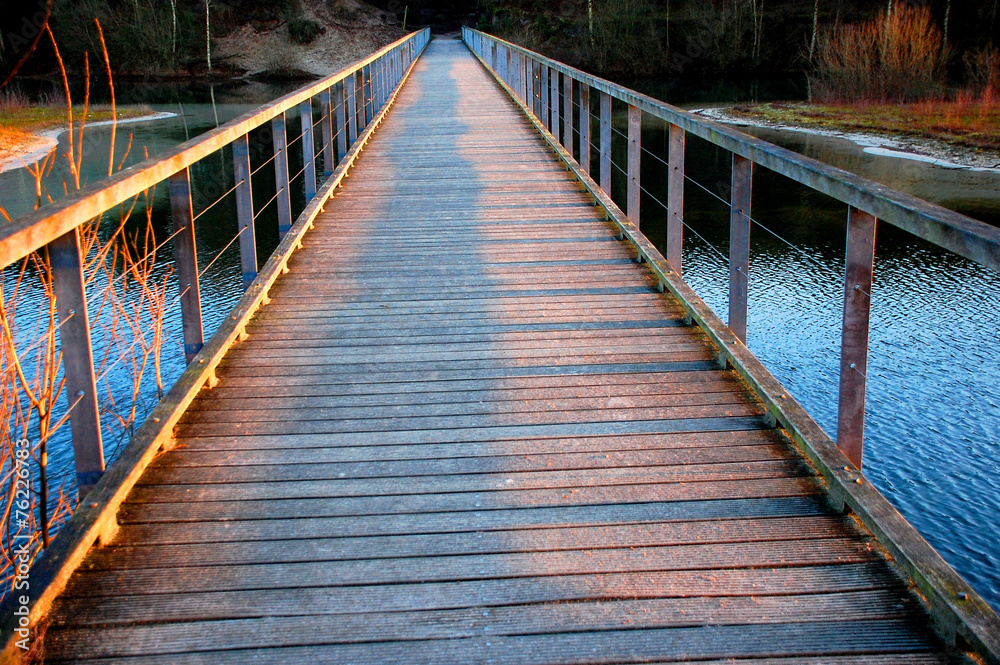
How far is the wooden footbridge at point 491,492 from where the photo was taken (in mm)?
1961

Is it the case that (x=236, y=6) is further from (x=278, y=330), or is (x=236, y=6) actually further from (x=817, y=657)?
(x=817, y=657)

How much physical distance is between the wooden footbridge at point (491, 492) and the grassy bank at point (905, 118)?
15.3 metres

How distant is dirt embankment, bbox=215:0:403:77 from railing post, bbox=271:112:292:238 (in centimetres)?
3270

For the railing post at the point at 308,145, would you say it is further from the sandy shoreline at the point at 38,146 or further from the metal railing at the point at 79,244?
the sandy shoreline at the point at 38,146

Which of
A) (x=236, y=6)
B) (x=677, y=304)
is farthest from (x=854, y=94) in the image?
(x=236, y=6)

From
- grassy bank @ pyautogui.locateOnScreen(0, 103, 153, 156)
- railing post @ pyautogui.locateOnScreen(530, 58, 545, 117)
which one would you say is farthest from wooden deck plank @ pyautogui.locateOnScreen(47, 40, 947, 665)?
grassy bank @ pyautogui.locateOnScreen(0, 103, 153, 156)

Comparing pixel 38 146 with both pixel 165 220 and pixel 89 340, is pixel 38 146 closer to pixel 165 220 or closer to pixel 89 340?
pixel 165 220

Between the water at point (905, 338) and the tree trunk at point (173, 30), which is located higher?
the tree trunk at point (173, 30)

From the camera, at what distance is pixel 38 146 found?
18.1m

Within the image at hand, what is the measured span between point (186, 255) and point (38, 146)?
56.2ft

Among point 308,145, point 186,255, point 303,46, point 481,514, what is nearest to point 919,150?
point 308,145

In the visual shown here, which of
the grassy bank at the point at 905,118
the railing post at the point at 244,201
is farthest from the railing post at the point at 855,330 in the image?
the grassy bank at the point at 905,118

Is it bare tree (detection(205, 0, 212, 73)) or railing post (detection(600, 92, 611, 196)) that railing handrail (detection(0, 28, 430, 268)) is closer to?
railing post (detection(600, 92, 611, 196))

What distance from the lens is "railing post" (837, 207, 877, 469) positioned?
244cm
